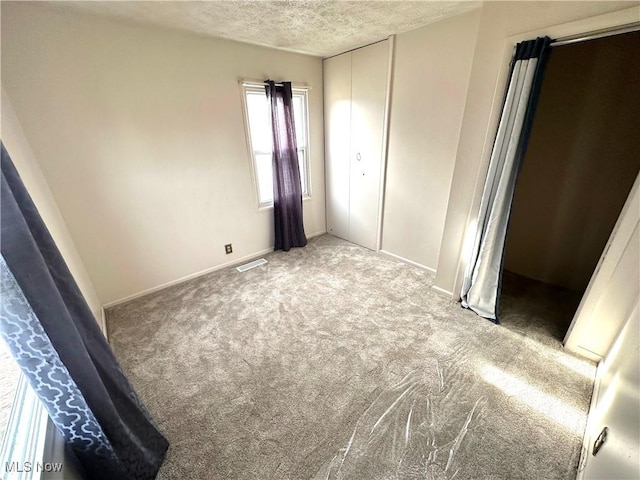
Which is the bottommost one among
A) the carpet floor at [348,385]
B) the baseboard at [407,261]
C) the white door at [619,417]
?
the carpet floor at [348,385]

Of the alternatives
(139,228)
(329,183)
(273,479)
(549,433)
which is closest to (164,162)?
(139,228)

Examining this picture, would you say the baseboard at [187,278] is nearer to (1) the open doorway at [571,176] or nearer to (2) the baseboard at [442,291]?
(2) the baseboard at [442,291]

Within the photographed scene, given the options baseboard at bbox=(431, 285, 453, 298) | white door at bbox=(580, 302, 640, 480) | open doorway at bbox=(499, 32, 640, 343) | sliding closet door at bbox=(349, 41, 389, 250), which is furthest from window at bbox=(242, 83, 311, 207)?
white door at bbox=(580, 302, 640, 480)

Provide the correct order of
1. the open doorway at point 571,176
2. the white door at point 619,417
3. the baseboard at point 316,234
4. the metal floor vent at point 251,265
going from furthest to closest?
the baseboard at point 316,234, the metal floor vent at point 251,265, the open doorway at point 571,176, the white door at point 619,417

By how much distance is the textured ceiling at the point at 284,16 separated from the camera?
1.81 m

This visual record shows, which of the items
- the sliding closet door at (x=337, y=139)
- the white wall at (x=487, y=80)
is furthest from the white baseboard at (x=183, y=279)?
the white wall at (x=487, y=80)

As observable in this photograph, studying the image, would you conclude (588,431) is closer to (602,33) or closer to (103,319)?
(602,33)

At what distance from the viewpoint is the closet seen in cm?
280

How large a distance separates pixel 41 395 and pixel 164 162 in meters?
2.13

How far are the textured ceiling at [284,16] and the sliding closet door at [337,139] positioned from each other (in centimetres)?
55

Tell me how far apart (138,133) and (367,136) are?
7.55 feet

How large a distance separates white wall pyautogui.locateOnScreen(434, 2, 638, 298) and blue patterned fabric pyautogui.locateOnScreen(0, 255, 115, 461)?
2482mm

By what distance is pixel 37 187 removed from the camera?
1693 millimetres

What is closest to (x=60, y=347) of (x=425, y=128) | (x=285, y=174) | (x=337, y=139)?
(x=285, y=174)
